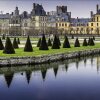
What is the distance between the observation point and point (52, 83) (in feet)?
71.4

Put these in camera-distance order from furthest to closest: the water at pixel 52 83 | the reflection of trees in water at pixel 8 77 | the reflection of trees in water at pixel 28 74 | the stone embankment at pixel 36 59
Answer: the stone embankment at pixel 36 59
the reflection of trees in water at pixel 28 74
the reflection of trees in water at pixel 8 77
the water at pixel 52 83

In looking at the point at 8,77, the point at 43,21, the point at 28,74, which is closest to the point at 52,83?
the point at 8,77

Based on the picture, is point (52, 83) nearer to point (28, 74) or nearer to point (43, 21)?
point (28, 74)

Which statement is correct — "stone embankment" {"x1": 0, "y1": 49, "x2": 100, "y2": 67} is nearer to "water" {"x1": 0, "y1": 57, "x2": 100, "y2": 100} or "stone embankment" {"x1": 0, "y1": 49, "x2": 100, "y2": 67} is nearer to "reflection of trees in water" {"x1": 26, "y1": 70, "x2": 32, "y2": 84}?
"water" {"x1": 0, "y1": 57, "x2": 100, "y2": 100}

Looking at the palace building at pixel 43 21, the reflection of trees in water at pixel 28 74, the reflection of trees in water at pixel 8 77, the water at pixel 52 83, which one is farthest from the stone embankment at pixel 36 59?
the palace building at pixel 43 21

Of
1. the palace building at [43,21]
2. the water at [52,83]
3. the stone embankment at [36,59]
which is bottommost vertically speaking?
the water at [52,83]

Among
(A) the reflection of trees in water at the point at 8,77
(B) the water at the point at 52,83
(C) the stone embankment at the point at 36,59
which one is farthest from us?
(C) the stone embankment at the point at 36,59

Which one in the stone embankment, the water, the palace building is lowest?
the water

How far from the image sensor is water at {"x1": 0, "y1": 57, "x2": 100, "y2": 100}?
18578 millimetres

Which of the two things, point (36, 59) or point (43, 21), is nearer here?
point (36, 59)

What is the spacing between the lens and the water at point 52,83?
18578mm

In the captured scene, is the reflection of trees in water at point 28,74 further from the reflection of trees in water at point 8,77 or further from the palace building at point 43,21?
the palace building at point 43,21

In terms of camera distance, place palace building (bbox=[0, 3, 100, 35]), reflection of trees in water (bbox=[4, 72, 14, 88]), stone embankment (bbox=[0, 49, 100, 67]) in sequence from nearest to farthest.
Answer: reflection of trees in water (bbox=[4, 72, 14, 88]) < stone embankment (bbox=[0, 49, 100, 67]) < palace building (bbox=[0, 3, 100, 35])

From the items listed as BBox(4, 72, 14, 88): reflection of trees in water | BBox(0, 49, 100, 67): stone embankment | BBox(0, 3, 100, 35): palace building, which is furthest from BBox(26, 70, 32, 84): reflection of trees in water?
BBox(0, 3, 100, 35): palace building
